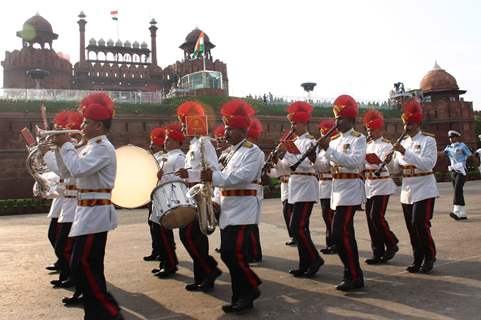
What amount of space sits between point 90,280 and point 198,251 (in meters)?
1.87

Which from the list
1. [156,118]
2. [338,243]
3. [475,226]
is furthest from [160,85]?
[338,243]

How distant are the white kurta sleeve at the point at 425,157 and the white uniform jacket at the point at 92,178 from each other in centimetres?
387

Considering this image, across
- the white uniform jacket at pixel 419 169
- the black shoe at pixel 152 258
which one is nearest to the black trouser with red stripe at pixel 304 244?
the white uniform jacket at pixel 419 169

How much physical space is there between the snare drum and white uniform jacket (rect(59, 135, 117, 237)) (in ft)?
3.12

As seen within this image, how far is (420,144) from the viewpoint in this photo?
253 inches

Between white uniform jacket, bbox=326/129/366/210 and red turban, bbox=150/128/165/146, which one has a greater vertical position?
red turban, bbox=150/128/165/146

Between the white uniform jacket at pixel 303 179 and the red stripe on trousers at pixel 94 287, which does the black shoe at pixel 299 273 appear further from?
the red stripe on trousers at pixel 94 287

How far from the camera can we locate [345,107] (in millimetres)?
5832

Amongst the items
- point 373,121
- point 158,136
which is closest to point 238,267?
point 158,136

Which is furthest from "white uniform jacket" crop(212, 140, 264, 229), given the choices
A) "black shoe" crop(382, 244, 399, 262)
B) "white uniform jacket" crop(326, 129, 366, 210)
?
"black shoe" crop(382, 244, 399, 262)

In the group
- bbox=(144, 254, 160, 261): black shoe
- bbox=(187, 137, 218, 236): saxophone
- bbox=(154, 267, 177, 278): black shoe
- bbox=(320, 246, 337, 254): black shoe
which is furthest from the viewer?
bbox=(320, 246, 337, 254): black shoe

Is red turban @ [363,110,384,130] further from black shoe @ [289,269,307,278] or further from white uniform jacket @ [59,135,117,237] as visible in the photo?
white uniform jacket @ [59,135,117,237]

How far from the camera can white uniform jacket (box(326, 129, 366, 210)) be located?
552 cm

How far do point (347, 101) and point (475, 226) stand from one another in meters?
6.08
